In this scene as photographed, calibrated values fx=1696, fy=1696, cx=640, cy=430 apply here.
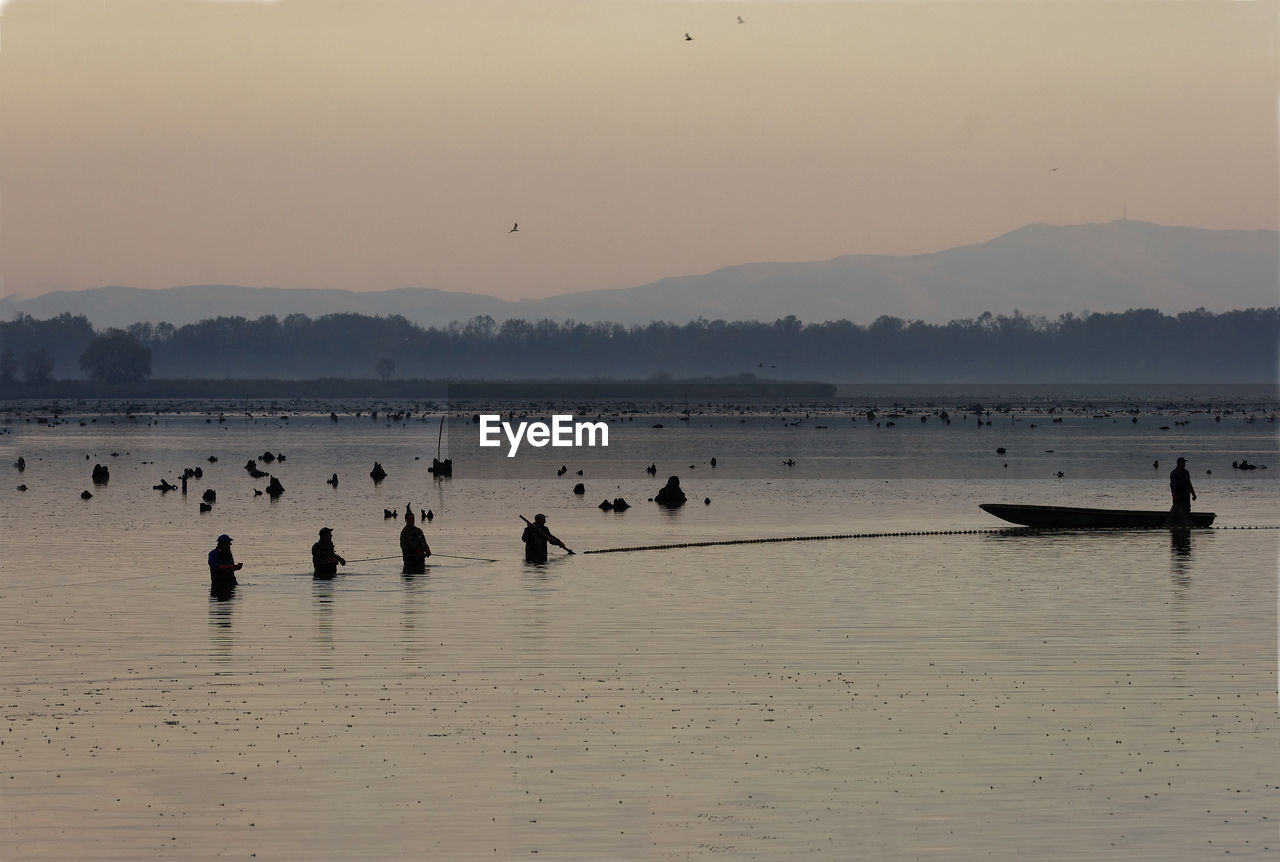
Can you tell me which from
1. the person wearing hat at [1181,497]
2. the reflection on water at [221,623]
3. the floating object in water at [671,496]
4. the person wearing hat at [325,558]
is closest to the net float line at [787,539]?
the person wearing hat at [1181,497]

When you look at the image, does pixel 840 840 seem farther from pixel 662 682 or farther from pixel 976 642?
pixel 976 642

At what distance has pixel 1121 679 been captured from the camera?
24.7m

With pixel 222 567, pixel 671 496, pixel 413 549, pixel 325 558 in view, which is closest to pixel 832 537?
pixel 671 496

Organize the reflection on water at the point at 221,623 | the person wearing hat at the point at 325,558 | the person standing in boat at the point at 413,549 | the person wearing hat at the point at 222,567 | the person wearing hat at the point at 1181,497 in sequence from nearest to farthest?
the reflection on water at the point at 221,623 < the person wearing hat at the point at 222,567 < the person wearing hat at the point at 325,558 < the person standing in boat at the point at 413,549 < the person wearing hat at the point at 1181,497

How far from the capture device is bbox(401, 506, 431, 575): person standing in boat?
40.7 meters

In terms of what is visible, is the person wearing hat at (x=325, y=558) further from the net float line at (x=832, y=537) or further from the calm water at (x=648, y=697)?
the net float line at (x=832, y=537)

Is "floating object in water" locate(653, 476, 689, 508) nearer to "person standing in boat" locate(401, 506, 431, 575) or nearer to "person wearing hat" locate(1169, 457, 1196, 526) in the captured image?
"person wearing hat" locate(1169, 457, 1196, 526)

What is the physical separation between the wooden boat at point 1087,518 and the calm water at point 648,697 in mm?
1124

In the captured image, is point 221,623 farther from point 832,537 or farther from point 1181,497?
point 1181,497

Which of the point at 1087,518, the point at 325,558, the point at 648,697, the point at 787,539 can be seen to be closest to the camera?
the point at 648,697

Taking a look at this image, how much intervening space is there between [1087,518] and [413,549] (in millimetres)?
22441

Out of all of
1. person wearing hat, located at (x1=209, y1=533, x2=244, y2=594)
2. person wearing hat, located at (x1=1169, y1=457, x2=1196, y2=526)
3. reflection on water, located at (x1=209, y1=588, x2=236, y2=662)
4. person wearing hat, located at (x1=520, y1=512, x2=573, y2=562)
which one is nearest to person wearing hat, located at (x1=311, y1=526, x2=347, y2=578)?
reflection on water, located at (x1=209, y1=588, x2=236, y2=662)

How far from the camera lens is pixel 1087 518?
52312 millimetres

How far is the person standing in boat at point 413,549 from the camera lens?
4072cm
